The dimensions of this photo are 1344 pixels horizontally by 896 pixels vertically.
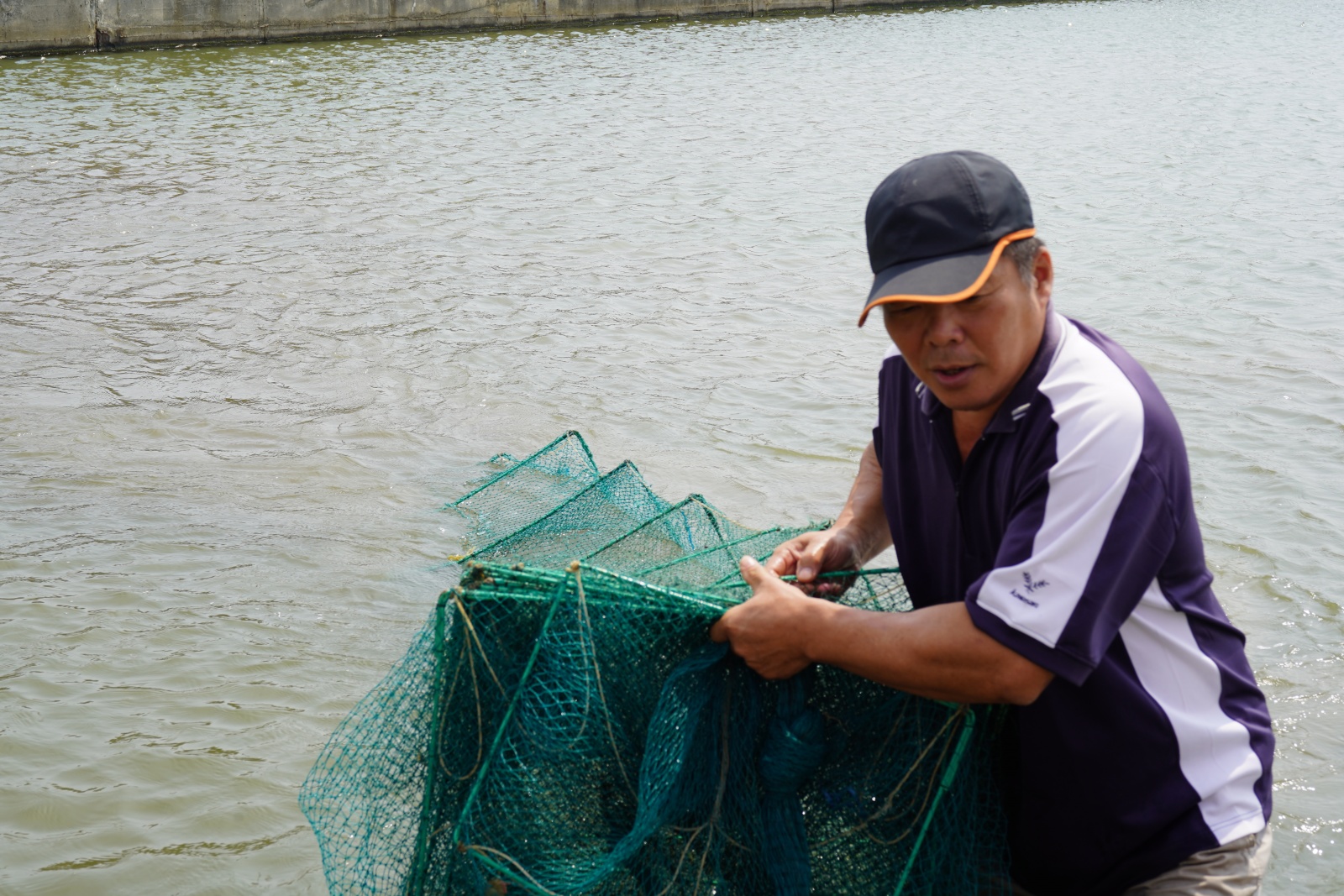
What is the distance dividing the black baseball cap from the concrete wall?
26187mm

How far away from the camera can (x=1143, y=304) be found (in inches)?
386

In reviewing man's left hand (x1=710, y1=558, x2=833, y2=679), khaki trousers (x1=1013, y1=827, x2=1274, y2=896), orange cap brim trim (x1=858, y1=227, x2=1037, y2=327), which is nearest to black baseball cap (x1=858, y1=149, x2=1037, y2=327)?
orange cap brim trim (x1=858, y1=227, x2=1037, y2=327)

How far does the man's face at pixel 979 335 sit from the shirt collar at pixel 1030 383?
0.02 metres

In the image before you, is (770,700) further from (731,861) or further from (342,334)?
(342,334)

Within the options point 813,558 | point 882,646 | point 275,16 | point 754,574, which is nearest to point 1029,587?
point 882,646

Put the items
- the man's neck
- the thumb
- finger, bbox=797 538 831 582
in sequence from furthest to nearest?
finger, bbox=797 538 831 582 < the thumb < the man's neck

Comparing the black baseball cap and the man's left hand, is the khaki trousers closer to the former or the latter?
the man's left hand

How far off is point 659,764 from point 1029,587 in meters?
0.92

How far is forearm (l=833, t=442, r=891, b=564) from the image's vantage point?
307 centimetres

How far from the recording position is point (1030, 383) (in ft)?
7.55

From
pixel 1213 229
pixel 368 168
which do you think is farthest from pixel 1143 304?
pixel 368 168

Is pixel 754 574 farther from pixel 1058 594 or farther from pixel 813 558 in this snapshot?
pixel 1058 594

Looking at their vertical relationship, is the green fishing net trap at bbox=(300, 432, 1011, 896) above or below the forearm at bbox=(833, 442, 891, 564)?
below

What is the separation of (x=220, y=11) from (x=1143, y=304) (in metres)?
22.6
